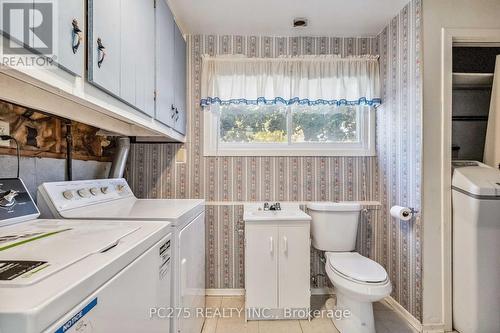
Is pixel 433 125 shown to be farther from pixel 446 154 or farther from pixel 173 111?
pixel 173 111

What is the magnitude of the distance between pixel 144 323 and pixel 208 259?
1506 millimetres

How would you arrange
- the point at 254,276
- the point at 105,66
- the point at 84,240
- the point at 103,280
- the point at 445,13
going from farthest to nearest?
the point at 254,276 → the point at 445,13 → the point at 105,66 → the point at 84,240 → the point at 103,280

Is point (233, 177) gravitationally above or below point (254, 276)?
above

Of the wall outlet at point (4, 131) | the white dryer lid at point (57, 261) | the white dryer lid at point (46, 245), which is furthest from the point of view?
the wall outlet at point (4, 131)

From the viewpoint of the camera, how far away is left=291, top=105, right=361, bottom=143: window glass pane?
100 inches

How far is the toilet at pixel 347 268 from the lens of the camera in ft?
5.54

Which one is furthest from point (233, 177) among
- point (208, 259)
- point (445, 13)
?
point (445, 13)

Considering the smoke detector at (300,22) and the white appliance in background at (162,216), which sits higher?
the smoke detector at (300,22)

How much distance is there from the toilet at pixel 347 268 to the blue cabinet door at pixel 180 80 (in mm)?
1271

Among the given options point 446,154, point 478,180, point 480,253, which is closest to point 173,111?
point 446,154

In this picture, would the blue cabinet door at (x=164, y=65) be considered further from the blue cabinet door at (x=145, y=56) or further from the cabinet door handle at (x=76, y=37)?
the cabinet door handle at (x=76, y=37)

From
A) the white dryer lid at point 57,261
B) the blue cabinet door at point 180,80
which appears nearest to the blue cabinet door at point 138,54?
the blue cabinet door at point 180,80

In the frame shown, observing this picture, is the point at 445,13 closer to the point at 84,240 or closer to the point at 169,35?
the point at 169,35

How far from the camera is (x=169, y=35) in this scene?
189 centimetres
